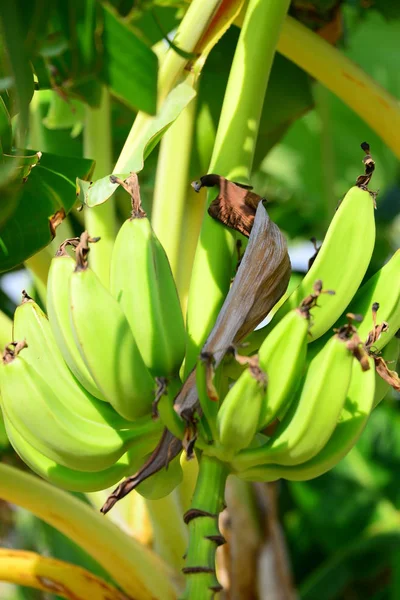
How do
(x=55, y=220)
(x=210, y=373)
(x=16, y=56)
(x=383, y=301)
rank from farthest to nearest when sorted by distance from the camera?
(x=55, y=220) < (x=383, y=301) < (x=210, y=373) < (x=16, y=56)

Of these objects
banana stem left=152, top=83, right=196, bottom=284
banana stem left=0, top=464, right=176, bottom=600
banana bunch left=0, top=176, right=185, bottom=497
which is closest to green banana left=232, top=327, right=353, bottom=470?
banana bunch left=0, top=176, right=185, bottom=497

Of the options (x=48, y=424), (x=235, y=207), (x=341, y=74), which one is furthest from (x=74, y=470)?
(x=341, y=74)

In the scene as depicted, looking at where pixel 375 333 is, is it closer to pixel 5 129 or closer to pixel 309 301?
pixel 309 301

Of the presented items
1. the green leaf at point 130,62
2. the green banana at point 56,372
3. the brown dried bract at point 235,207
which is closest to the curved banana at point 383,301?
the brown dried bract at point 235,207

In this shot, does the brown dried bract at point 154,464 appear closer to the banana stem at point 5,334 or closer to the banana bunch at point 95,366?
the banana bunch at point 95,366

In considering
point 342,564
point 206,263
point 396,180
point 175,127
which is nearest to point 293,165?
point 396,180

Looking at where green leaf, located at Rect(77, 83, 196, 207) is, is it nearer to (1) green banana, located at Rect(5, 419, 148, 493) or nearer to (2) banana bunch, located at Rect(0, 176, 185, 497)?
(2) banana bunch, located at Rect(0, 176, 185, 497)
